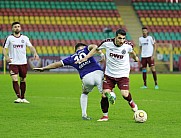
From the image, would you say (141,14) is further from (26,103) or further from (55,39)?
(26,103)

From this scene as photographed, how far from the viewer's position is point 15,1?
46.2 m

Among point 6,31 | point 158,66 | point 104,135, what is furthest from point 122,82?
point 6,31

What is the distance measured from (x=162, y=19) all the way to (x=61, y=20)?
909 cm

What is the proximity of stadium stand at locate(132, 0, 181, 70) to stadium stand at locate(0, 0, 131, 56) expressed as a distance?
7.91 feet

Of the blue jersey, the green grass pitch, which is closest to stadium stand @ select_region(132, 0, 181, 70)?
the green grass pitch

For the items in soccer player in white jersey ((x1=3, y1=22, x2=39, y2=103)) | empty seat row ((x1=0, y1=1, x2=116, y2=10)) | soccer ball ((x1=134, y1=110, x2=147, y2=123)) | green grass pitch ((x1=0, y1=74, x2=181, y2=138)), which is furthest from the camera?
empty seat row ((x1=0, y1=1, x2=116, y2=10))

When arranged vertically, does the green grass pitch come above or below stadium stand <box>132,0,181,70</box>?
below

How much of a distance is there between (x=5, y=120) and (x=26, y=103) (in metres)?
4.15

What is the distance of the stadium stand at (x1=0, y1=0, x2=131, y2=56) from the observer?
137 ft

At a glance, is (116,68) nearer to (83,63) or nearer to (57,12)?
(83,63)

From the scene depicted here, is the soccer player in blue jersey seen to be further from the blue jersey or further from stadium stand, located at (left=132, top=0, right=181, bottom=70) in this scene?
stadium stand, located at (left=132, top=0, right=181, bottom=70)

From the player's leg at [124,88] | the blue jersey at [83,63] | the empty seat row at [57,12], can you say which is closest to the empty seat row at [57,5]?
the empty seat row at [57,12]

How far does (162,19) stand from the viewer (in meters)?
47.2

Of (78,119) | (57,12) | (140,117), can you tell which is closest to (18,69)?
(78,119)
